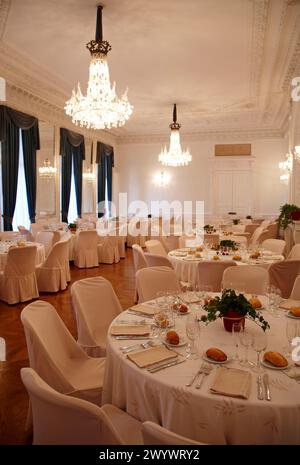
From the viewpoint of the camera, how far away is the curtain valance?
24.4ft

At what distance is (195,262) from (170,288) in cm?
130

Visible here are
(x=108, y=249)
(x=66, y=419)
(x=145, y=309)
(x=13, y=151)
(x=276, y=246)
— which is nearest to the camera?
(x=66, y=419)

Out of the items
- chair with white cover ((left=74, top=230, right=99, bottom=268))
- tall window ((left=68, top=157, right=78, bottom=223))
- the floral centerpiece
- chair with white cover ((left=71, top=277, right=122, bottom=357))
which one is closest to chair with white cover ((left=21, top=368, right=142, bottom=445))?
the floral centerpiece

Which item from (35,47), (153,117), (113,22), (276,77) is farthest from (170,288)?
(153,117)

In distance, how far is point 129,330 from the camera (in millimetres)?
2330

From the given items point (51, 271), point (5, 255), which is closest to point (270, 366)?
point (5, 255)

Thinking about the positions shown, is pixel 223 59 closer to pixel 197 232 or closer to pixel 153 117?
pixel 197 232

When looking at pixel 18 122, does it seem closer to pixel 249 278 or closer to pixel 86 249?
pixel 86 249

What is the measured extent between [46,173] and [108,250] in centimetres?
261

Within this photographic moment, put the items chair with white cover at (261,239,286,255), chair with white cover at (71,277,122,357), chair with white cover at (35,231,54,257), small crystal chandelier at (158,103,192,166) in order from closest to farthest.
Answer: chair with white cover at (71,277,122,357), chair with white cover at (261,239,286,255), chair with white cover at (35,231,54,257), small crystal chandelier at (158,103,192,166)

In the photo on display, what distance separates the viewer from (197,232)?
326 inches

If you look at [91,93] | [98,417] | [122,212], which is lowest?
[98,417]

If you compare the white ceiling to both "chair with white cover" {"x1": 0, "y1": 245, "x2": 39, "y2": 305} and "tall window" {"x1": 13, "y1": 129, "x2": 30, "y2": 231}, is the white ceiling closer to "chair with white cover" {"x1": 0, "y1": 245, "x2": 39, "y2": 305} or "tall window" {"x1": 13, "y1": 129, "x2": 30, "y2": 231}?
"tall window" {"x1": 13, "y1": 129, "x2": 30, "y2": 231}

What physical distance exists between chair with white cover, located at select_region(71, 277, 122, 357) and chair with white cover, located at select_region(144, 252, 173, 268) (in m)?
1.58
